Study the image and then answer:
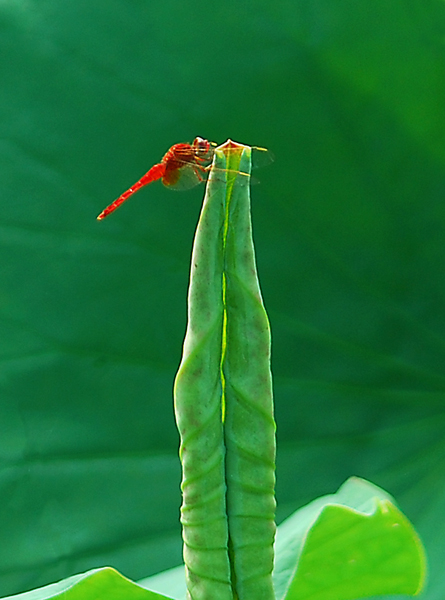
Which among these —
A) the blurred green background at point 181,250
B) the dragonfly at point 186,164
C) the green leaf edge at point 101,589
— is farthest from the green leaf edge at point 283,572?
the blurred green background at point 181,250

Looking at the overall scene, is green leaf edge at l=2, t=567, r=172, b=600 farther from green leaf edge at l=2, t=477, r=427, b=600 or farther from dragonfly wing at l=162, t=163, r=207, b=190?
dragonfly wing at l=162, t=163, r=207, b=190

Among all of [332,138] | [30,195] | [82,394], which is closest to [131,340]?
[82,394]

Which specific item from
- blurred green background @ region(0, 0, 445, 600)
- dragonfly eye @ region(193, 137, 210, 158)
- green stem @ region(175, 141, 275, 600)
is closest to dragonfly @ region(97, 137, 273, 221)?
dragonfly eye @ region(193, 137, 210, 158)

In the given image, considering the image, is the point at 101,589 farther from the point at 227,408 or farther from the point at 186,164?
the point at 186,164

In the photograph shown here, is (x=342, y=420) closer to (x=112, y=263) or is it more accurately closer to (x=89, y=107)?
(x=112, y=263)

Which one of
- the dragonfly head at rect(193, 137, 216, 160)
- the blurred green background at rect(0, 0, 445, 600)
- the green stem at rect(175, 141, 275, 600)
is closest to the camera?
the green stem at rect(175, 141, 275, 600)
